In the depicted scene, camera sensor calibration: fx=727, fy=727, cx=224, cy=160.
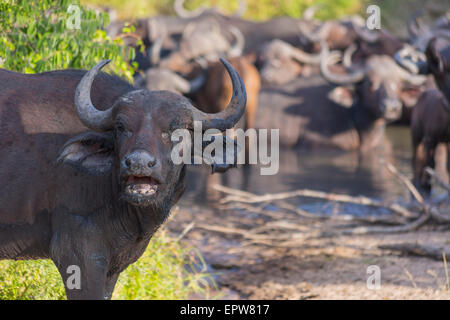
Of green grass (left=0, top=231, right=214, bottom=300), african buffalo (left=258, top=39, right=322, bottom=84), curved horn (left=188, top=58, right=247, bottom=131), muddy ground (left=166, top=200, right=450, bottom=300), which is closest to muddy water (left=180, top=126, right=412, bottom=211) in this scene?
muddy ground (left=166, top=200, right=450, bottom=300)

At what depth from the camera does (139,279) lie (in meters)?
5.70

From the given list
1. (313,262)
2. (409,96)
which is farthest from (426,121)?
(409,96)

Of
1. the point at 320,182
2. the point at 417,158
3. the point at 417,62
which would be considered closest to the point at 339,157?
the point at 320,182

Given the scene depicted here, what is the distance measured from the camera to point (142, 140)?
387cm

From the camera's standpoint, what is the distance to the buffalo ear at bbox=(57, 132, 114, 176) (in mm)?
4141

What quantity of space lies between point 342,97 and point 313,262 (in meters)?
9.47

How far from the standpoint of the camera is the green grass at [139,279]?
5141 millimetres

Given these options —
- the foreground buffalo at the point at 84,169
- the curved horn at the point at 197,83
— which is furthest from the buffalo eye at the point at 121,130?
the curved horn at the point at 197,83

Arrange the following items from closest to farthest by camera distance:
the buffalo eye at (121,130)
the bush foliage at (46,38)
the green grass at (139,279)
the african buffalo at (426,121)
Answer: the buffalo eye at (121,130), the green grass at (139,279), the bush foliage at (46,38), the african buffalo at (426,121)

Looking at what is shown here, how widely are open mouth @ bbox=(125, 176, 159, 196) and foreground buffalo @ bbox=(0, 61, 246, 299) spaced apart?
1cm

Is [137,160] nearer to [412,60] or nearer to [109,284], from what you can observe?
[109,284]

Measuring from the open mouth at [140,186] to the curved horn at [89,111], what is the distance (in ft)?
1.41

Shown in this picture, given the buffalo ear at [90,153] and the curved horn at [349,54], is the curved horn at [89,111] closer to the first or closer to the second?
the buffalo ear at [90,153]
